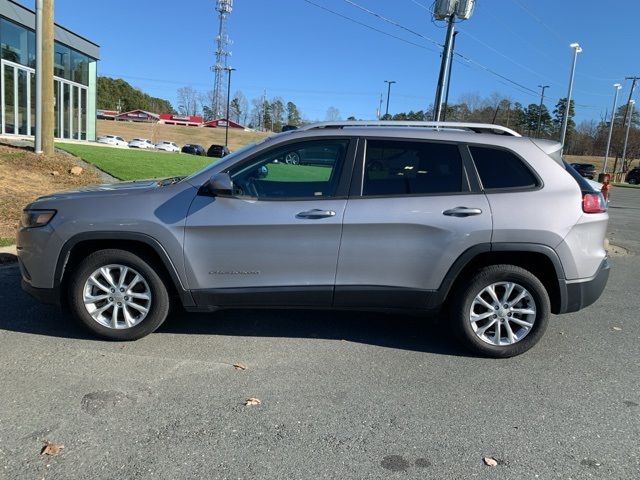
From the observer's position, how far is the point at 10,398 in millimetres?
3326

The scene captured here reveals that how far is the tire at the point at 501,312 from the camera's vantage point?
4.14 metres

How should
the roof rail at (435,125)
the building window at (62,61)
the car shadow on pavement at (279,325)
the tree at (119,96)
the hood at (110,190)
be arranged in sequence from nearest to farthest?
the hood at (110,190) < the roof rail at (435,125) < the car shadow on pavement at (279,325) < the building window at (62,61) < the tree at (119,96)

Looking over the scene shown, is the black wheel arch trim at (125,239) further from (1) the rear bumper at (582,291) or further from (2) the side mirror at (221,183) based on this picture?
(1) the rear bumper at (582,291)

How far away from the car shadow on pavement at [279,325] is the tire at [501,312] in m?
0.23

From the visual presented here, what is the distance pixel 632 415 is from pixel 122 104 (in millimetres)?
138030

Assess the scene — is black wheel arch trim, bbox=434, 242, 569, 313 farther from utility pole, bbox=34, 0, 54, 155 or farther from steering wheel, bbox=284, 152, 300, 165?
utility pole, bbox=34, 0, 54, 155

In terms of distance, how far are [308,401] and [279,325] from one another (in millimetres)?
1426

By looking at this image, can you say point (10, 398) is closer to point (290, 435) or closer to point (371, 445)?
point (290, 435)

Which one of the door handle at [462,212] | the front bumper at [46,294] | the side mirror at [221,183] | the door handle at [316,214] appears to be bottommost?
the front bumper at [46,294]

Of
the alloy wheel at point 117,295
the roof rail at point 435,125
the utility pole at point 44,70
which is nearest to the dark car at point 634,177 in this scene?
the utility pole at point 44,70

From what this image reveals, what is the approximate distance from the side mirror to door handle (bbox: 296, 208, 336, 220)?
1.85ft

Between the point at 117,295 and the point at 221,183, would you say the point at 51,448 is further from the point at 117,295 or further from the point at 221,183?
the point at 221,183

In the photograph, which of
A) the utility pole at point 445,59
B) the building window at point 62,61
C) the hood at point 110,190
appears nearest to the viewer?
the hood at point 110,190

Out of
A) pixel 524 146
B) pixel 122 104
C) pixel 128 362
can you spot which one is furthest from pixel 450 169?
pixel 122 104
